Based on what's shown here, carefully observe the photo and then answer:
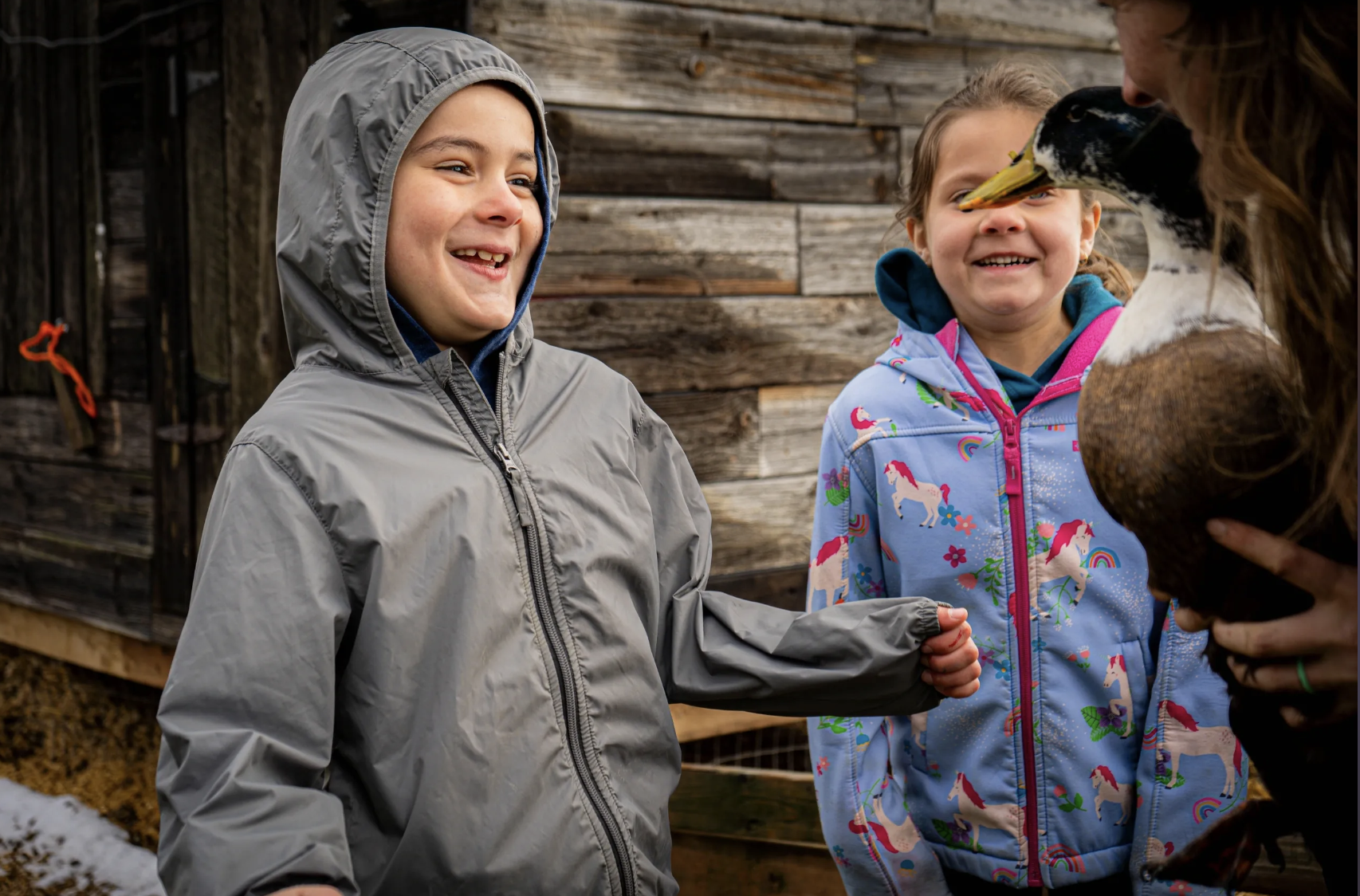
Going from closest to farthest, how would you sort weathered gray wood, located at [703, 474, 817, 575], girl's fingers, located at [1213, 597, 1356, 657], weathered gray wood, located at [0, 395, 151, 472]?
1. girl's fingers, located at [1213, 597, 1356, 657]
2. weathered gray wood, located at [703, 474, 817, 575]
3. weathered gray wood, located at [0, 395, 151, 472]


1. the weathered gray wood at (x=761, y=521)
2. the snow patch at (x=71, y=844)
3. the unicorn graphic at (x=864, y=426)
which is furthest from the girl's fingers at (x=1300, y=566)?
the snow patch at (x=71, y=844)

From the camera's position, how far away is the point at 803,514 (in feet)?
14.2

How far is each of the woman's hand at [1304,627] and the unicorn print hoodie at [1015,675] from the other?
686mm

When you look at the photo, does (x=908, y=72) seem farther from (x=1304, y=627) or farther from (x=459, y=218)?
(x=1304, y=627)

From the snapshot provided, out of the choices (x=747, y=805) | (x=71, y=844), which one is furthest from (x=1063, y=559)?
(x=71, y=844)

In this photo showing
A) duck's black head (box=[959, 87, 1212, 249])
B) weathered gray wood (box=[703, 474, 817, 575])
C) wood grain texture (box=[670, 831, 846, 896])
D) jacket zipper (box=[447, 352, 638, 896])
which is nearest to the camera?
duck's black head (box=[959, 87, 1212, 249])

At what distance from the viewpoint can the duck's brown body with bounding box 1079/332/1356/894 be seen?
117 cm

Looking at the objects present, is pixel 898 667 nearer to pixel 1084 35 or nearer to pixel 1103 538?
pixel 1103 538

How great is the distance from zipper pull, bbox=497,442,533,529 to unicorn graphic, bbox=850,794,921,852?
0.77 meters

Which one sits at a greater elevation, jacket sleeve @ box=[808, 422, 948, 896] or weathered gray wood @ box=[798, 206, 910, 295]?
weathered gray wood @ box=[798, 206, 910, 295]

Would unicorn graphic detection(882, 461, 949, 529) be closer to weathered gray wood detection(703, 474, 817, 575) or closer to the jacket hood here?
the jacket hood

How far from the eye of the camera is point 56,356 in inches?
204

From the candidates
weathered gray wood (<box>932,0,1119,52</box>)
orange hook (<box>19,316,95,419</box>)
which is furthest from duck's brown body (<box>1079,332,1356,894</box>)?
orange hook (<box>19,316,95,419</box>)

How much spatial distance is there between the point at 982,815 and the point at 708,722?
2436 millimetres
